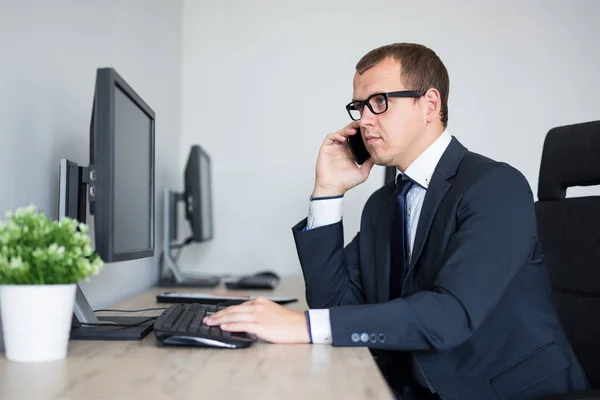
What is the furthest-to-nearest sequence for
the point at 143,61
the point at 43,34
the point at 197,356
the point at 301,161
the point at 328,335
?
the point at 301,161
the point at 143,61
the point at 43,34
the point at 328,335
the point at 197,356

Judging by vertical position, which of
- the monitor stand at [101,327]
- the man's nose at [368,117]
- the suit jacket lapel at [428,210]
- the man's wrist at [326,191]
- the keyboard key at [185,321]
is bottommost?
the monitor stand at [101,327]

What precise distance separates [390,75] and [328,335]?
707mm

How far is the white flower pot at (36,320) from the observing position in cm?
98

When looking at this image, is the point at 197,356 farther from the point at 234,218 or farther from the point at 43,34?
the point at 234,218

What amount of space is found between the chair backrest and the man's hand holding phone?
50 centimetres

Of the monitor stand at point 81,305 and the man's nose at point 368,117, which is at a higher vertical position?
the man's nose at point 368,117

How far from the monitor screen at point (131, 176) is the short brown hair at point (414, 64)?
580 mm

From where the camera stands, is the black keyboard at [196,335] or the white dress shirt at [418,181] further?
the white dress shirt at [418,181]

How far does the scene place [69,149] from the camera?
1.67 m

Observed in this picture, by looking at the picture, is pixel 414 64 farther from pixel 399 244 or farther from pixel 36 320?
pixel 36 320

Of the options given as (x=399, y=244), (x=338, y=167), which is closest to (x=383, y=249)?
(x=399, y=244)

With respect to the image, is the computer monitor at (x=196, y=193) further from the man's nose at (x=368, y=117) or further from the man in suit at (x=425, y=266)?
the man's nose at (x=368, y=117)

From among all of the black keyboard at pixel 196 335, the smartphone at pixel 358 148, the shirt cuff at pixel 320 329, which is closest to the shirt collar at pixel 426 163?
the smartphone at pixel 358 148

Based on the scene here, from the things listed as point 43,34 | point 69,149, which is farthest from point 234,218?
point 43,34
